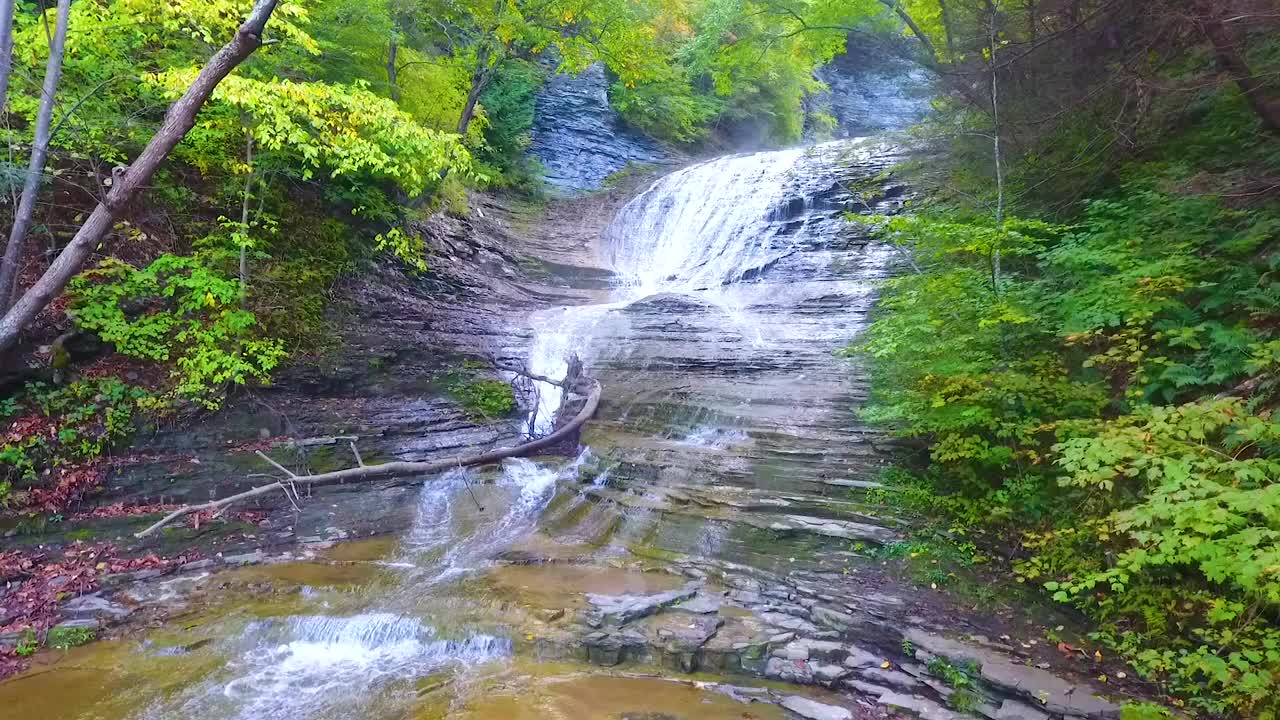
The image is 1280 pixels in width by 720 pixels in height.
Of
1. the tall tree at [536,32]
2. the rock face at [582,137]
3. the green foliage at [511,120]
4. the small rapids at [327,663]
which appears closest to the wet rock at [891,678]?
the small rapids at [327,663]

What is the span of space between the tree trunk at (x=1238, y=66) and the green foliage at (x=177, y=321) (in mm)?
10173

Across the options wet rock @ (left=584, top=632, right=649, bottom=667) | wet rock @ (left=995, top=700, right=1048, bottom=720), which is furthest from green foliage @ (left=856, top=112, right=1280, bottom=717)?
wet rock @ (left=584, top=632, right=649, bottom=667)

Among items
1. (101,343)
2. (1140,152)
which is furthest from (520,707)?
(1140,152)

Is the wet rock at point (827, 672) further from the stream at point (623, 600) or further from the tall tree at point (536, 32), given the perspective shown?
the tall tree at point (536, 32)

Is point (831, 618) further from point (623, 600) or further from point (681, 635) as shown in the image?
point (623, 600)

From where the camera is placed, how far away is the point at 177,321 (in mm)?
8188

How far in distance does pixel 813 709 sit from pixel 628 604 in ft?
6.02

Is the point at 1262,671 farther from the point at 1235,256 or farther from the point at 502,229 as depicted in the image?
the point at 502,229

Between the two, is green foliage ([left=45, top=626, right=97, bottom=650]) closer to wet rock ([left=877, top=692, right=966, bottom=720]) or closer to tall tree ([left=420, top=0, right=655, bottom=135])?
wet rock ([left=877, top=692, right=966, bottom=720])

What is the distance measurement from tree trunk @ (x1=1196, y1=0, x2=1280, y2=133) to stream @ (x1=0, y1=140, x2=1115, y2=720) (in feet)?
14.5

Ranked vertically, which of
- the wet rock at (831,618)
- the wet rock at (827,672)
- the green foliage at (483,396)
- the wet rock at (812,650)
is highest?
the green foliage at (483,396)

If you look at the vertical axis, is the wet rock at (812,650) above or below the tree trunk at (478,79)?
below

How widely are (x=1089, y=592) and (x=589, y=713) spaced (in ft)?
12.8

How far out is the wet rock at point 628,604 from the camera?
5.41m
